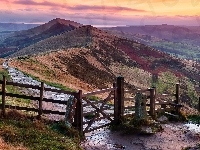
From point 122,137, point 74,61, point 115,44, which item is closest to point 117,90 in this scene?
point 122,137

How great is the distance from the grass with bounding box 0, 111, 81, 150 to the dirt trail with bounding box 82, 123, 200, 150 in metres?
1.12

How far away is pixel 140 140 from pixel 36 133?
18.4ft

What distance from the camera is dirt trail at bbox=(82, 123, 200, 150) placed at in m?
17.4

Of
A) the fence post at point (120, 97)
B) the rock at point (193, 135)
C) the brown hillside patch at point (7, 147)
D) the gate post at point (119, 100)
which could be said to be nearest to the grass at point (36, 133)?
the brown hillside patch at point (7, 147)

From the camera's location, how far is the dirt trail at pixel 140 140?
17.4 m

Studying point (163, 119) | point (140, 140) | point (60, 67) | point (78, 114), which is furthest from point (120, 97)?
point (60, 67)

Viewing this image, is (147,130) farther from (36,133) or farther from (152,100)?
(36,133)

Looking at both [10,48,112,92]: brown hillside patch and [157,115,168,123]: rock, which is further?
[10,48,112,92]: brown hillside patch

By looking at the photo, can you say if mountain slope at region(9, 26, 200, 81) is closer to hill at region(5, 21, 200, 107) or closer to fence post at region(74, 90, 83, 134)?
hill at region(5, 21, 200, 107)

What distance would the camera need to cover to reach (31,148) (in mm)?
14039

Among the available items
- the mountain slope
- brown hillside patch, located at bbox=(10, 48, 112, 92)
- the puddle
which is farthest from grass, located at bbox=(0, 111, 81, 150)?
the mountain slope

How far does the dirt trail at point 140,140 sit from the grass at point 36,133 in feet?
3.69

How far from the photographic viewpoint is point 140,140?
18.5m

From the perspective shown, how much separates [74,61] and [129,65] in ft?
79.6
